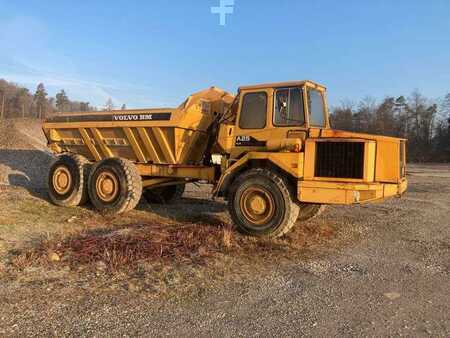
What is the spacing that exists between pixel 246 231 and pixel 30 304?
13.1 feet

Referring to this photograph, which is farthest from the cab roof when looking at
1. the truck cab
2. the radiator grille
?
the radiator grille

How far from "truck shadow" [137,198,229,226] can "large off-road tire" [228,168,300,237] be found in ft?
3.62

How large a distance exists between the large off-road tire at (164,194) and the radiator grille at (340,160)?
17.6 feet

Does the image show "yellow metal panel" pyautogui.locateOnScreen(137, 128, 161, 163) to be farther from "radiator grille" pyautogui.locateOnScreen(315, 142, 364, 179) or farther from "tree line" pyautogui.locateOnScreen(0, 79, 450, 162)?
"tree line" pyautogui.locateOnScreen(0, 79, 450, 162)

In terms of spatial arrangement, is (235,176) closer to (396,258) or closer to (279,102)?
(279,102)

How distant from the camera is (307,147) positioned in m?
7.43

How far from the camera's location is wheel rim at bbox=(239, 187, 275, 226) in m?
7.62

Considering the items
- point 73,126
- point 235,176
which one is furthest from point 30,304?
point 73,126

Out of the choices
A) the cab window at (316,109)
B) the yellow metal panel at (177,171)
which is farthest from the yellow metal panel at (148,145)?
the cab window at (316,109)

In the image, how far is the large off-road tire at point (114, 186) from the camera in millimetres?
9516

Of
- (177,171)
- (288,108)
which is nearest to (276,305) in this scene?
(288,108)

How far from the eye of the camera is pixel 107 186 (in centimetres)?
984

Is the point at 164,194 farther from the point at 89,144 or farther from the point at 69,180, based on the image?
the point at 69,180

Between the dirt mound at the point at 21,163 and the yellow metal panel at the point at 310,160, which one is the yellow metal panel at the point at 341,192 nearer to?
the yellow metal panel at the point at 310,160
